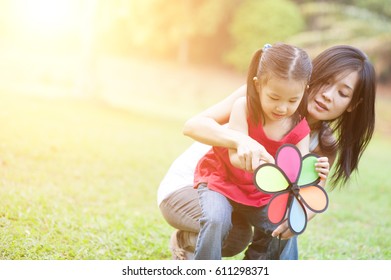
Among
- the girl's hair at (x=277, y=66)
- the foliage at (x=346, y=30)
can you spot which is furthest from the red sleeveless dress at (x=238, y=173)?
the foliage at (x=346, y=30)

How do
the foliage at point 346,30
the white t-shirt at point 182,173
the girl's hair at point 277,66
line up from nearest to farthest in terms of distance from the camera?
the girl's hair at point 277,66, the white t-shirt at point 182,173, the foliage at point 346,30

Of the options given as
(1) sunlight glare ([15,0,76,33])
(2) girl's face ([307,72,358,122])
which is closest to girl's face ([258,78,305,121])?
(2) girl's face ([307,72,358,122])

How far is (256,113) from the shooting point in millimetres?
1661

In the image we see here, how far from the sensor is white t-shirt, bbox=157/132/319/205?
1.90m

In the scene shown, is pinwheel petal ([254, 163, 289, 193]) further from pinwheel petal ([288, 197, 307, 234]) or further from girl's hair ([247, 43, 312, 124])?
girl's hair ([247, 43, 312, 124])

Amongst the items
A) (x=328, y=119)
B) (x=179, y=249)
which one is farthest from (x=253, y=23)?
(x=179, y=249)

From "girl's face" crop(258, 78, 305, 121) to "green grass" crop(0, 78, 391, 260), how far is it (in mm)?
849

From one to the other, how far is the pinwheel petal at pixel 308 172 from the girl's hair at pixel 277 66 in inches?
8.1

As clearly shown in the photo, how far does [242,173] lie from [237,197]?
2.9 inches

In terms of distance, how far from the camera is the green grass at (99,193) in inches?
85.4

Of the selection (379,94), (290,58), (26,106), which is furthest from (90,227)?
(379,94)

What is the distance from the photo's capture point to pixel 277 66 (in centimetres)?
155

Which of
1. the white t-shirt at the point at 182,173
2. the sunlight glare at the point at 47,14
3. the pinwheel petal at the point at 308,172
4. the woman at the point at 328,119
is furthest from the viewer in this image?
the sunlight glare at the point at 47,14

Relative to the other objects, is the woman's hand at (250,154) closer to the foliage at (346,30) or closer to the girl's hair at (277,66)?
the girl's hair at (277,66)
